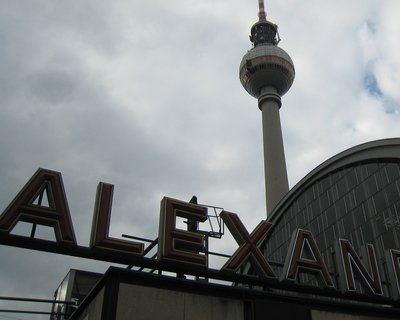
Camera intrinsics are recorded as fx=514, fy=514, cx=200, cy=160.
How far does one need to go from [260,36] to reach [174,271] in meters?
98.6

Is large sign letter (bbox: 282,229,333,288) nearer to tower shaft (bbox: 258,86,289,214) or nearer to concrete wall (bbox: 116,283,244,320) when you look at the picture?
concrete wall (bbox: 116,283,244,320)

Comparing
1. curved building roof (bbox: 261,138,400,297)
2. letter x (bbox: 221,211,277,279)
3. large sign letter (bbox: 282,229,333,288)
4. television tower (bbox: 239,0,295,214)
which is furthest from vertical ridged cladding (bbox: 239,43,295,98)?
letter x (bbox: 221,211,277,279)

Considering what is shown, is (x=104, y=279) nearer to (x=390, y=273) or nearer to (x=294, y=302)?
(x=294, y=302)

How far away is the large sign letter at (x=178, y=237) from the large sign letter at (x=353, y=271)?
6.33 metres

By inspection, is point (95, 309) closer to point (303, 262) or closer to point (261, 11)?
point (303, 262)

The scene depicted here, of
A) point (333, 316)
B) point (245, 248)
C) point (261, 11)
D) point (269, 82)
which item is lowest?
point (333, 316)

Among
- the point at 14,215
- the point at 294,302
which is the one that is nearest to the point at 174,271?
the point at 294,302

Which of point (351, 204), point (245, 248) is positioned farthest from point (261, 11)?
point (245, 248)

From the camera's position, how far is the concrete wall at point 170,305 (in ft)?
51.7

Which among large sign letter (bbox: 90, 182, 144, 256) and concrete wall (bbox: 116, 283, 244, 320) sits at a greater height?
large sign letter (bbox: 90, 182, 144, 256)

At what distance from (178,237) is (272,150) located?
70550 mm

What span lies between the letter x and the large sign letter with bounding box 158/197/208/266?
1176mm

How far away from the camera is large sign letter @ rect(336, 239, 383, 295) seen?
2141cm

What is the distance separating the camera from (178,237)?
744 inches
